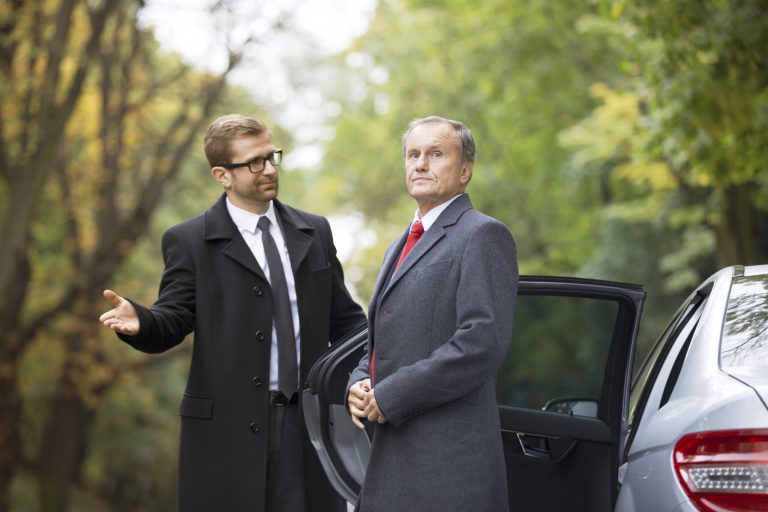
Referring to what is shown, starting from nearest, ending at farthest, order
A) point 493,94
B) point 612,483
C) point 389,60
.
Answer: point 612,483 < point 493,94 < point 389,60

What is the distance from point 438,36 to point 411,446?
24086 millimetres

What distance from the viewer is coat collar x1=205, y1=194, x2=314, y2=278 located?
15.0 ft

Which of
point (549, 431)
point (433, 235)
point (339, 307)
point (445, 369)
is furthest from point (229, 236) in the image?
point (445, 369)

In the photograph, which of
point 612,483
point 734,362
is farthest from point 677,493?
point 612,483

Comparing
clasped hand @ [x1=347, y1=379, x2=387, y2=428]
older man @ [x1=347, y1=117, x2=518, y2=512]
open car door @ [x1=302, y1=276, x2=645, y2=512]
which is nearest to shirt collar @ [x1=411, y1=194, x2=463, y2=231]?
older man @ [x1=347, y1=117, x2=518, y2=512]

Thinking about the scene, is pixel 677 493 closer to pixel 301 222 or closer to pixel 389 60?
pixel 301 222

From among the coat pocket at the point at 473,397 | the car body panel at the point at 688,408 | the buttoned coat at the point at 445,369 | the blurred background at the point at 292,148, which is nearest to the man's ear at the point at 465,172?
the buttoned coat at the point at 445,369

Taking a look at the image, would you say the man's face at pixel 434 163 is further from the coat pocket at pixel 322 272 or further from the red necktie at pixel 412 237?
the coat pocket at pixel 322 272

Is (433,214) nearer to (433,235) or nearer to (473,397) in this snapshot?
(433,235)

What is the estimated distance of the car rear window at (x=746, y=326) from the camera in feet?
10.5

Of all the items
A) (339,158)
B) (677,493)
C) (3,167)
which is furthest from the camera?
(339,158)

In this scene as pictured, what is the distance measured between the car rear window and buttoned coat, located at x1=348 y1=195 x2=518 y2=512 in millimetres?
603

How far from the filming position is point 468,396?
11.5ft

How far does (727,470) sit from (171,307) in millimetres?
2228
